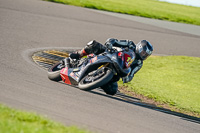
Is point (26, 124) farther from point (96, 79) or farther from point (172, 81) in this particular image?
point (172, 81)

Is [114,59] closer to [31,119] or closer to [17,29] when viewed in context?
[31,119]

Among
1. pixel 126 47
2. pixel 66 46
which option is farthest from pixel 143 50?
pixel 66 46

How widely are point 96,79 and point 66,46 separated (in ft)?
19.6

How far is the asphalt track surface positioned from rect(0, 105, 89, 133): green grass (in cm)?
49

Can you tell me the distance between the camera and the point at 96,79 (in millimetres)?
7664

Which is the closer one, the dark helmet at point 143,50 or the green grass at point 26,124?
the green grass at point 26,124

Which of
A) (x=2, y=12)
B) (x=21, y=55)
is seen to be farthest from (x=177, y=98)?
(x=2, y=12)

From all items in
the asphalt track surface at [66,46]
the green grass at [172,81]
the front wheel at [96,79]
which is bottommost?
the green grass at [172,81]

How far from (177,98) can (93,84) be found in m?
3.66

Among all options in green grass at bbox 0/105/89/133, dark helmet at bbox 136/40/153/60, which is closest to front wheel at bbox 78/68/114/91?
dark helmet at bbox 136/40/153/60

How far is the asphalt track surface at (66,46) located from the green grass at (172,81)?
139 cm

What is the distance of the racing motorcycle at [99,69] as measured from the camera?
298 inches

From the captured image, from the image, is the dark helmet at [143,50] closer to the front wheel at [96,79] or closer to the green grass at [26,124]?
the front wheel at [96,79]

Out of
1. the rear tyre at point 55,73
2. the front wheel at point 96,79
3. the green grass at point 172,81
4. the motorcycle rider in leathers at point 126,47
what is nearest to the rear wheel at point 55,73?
the rear tyre at point 55,73
